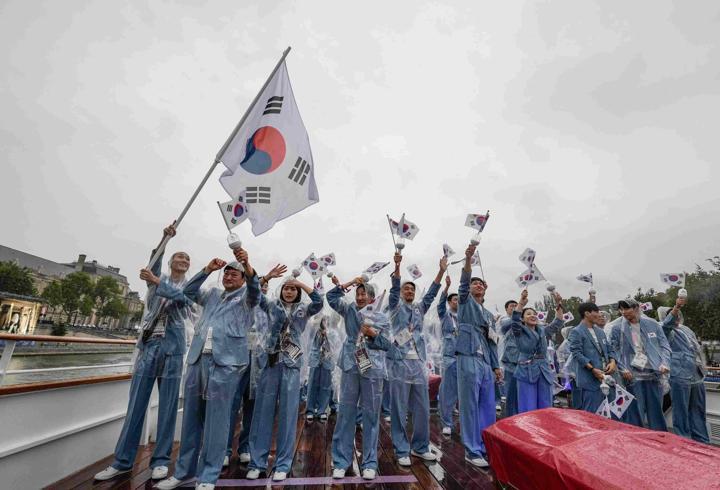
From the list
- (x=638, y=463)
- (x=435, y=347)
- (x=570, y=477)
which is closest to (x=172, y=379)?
(x=570, y=477)

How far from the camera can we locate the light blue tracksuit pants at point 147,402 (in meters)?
3.46

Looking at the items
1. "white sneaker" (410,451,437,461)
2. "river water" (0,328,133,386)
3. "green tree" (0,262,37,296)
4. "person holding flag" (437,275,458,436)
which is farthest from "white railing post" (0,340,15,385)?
"green tree" (0,262,37,296)

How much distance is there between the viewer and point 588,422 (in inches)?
93.6

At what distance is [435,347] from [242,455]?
631 cm

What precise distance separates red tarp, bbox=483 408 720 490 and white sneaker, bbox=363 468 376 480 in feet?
4.96

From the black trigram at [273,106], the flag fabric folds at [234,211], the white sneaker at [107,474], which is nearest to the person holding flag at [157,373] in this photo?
the white sneaker at [107,474]

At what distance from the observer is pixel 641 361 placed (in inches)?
213

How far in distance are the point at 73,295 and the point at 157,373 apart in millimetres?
69340

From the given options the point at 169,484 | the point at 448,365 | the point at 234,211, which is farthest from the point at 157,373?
the point at 448,365

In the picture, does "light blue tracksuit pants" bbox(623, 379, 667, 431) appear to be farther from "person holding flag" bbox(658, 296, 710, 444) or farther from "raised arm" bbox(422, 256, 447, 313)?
"raised arm" bbox(422, 256, 447, 313)

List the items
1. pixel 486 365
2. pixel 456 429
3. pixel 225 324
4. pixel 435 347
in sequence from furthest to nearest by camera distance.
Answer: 1. pixel 435 347
2. pixel 456 429
3. pixel 486 365
4. pixel 225 324

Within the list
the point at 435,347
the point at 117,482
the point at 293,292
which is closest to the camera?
the point at 117,482

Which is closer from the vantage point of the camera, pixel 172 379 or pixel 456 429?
pixel 172 379

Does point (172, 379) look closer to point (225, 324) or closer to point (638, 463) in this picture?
point (225, 324)
